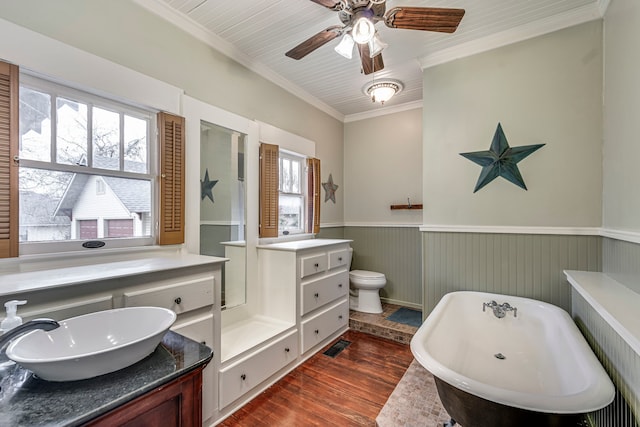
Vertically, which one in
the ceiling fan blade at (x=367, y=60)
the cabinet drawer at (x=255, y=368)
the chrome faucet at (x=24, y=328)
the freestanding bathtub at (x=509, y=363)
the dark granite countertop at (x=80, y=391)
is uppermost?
the ceiling fan blade at (x=367, y=60)

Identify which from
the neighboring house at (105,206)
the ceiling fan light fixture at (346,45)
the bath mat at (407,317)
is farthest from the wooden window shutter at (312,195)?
the neighboring house at (105,206)

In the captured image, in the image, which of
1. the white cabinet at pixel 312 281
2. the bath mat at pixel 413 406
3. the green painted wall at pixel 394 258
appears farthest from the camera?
the green painted wall at pixel 394 258

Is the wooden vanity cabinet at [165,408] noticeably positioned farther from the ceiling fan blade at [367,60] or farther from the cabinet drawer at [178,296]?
the ceiling fan blade at [367,60]

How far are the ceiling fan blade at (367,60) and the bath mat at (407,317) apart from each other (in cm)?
248

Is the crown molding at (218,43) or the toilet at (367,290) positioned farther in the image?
the toilet at (367,290)

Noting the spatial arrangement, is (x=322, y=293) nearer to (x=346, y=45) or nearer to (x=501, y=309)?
(x=501, y=309)

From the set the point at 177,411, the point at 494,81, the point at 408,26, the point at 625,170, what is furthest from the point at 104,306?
the point at 494,81

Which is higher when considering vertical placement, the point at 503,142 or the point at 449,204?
the point at 503,142

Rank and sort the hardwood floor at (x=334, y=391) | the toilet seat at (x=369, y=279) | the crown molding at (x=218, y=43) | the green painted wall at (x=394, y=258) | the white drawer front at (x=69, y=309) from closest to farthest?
the white drawer front at (x=69, y=309)
the hardwood floor at (x=334, y=391)
the crown molding at (x=218, y=43)
the toilet seat at (x=369, y=279)
the green painted wall at (x=394, y=258)

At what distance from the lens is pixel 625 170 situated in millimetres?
1614

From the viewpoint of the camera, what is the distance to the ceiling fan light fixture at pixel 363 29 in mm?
1495

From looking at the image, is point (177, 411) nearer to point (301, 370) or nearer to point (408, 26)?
point (301, 370)

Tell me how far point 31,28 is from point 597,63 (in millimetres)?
3494

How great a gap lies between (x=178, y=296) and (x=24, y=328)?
825mm
